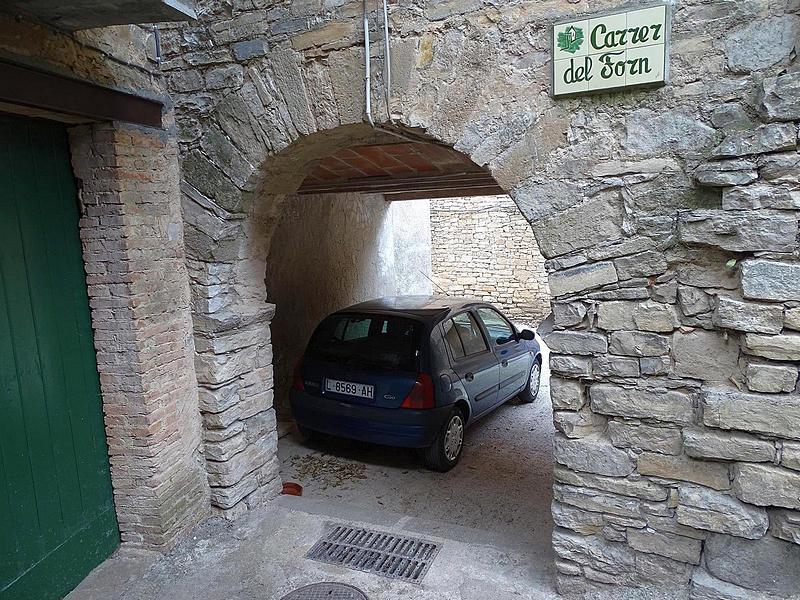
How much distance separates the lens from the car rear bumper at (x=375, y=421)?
181 inches

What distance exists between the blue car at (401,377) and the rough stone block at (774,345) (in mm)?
2638

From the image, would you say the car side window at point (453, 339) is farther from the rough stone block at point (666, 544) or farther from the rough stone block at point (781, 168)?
the rough stone block at point (781, 168)

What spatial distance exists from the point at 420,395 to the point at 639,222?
253 centimetres

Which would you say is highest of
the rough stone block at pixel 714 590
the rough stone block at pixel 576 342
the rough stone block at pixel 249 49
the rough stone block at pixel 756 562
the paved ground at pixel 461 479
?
the rough stone block at pixel 249 49

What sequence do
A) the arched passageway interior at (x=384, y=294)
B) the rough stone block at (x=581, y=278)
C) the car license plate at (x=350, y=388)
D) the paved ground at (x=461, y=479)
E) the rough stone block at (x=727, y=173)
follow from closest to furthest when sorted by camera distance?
the rough stone block at (x=727, y=173)
the rough stone block at (x=581, y=278)
the paved ground at (x=461, y=479)
the arched passageway interior at (x=384, y=294)
the car license plate at (x=350, y=388)

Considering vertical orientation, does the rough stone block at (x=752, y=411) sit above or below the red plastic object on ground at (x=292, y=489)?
above

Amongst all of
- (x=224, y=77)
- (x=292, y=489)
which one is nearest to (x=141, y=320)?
(x=224, y=77)

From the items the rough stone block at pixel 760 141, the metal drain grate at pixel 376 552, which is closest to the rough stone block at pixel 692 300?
the rough stone block at pixel 760 141

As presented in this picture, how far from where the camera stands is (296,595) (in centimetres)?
298

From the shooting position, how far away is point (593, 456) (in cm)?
271

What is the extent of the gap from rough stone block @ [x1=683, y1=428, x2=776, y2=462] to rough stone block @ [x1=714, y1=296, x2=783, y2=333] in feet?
1.55

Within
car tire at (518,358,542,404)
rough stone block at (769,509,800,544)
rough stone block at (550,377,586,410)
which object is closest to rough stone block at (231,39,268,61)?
rough stone block at (550,377,586,410)

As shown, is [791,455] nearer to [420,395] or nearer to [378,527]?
[378,527]

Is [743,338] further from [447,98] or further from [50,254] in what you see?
[50,254]
